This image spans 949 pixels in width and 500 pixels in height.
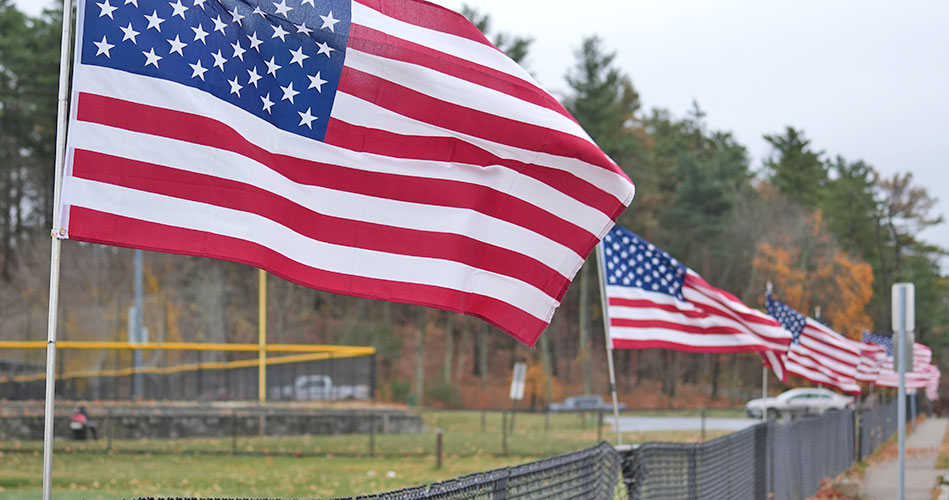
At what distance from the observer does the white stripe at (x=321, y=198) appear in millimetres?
5484

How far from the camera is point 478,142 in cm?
705

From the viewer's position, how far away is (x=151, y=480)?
2159 centimetres

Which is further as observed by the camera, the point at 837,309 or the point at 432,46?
the point at 837,309

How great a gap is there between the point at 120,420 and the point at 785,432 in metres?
20.7

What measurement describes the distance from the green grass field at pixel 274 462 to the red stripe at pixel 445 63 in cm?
1288

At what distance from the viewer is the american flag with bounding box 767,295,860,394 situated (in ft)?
72.1

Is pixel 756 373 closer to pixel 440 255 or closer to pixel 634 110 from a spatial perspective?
pixel 634 110

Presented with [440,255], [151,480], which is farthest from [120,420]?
[440,255]

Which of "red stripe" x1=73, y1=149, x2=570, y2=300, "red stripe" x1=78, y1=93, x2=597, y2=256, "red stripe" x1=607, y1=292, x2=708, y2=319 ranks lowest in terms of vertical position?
"red stripe" x1=607, y1=292, x2=708, y2=319

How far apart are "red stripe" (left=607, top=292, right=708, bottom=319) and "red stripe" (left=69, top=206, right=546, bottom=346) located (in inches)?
217

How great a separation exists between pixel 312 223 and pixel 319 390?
108 feet

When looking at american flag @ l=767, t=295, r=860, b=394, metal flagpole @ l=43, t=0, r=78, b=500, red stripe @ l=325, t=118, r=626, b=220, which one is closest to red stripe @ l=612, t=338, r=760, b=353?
red stripe @ l=325, t=118, r=626, b=220

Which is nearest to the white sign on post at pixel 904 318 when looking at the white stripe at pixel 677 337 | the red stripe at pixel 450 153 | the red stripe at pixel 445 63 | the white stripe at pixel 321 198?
the white stripe at pixel 677 337

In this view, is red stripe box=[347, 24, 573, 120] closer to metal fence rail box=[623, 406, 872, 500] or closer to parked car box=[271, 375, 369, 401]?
metal fence rail box=[623, 406, 872, 500]
